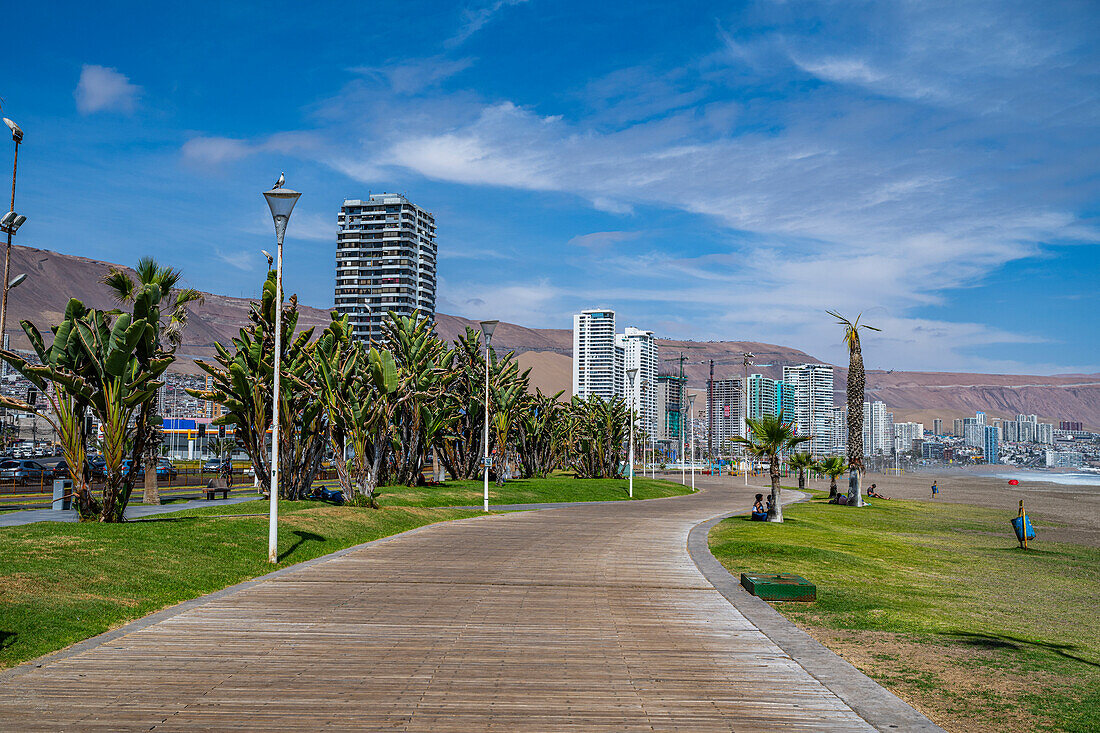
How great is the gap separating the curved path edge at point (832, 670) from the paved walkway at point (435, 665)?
5.8 inches

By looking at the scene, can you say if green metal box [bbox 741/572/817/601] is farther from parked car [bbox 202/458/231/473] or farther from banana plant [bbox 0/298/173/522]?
parked car [bbox 202/458/231/473]

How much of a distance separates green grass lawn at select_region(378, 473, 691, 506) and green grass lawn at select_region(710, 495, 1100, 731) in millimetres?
12753

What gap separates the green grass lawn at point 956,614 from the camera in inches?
321

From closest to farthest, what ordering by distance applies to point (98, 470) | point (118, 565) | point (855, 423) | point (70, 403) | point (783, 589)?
point (118, 565), point (783, 589), point (70, 403), point (98, 470), point (855, 423)

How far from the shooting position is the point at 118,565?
1343 cm

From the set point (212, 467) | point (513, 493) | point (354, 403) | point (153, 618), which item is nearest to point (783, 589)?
point (153, 618)

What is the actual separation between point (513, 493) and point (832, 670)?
111ft

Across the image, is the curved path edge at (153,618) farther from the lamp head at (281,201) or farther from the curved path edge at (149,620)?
the lamp head at (281,201)

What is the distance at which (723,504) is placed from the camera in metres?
44.8

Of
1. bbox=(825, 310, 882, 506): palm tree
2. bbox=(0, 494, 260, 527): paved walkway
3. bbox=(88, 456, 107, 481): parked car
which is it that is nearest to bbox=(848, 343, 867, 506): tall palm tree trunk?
bbox=(825, 310, 882, 506): palm tree

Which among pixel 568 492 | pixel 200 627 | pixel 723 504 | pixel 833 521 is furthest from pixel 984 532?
pixel 200 627

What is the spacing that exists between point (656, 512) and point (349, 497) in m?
14.3

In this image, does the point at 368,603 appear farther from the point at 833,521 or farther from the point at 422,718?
the point at 833,521

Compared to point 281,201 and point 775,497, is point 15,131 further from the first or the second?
point 775,497
